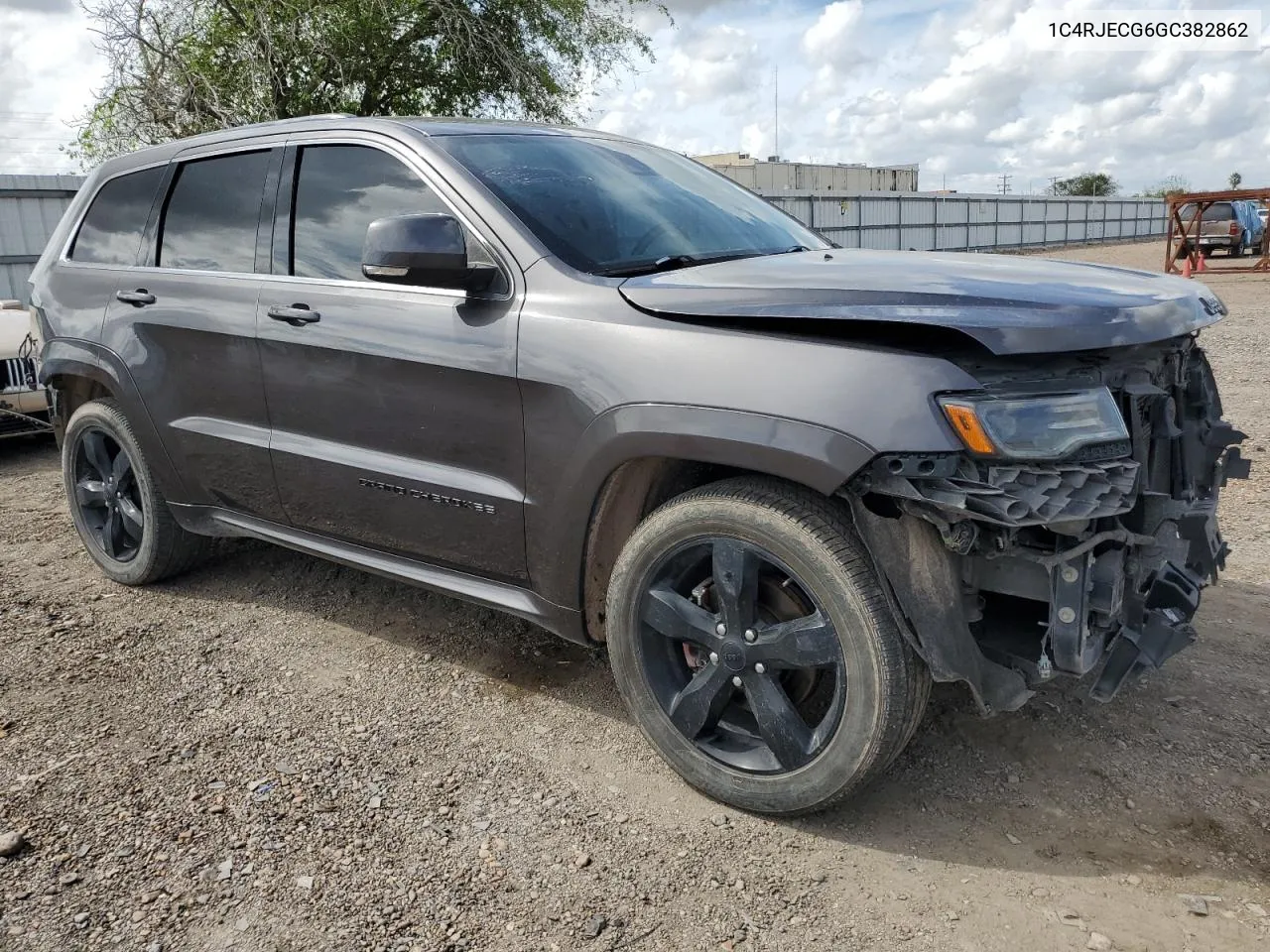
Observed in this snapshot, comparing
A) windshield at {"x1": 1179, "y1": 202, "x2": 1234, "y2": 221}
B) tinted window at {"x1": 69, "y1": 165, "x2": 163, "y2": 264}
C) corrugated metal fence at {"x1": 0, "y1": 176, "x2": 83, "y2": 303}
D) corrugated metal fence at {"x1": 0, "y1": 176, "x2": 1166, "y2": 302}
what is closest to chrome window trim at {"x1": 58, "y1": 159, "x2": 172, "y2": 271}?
tinted window at {"x1": 69, "y1": 165, "x2": 163, "y2": 264}

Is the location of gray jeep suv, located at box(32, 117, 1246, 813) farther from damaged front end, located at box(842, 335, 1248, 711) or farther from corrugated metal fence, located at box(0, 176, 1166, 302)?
corrugated metal fence, located at box(0, 176, 1166, 302)

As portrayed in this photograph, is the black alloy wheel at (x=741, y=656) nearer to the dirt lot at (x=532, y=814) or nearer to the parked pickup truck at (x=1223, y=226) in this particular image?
the dirt lot at (x=532, y=814)

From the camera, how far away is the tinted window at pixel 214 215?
367cm

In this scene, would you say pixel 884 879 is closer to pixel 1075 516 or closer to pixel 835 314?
pixel 1075 516

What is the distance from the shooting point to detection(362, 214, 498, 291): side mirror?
273 cm

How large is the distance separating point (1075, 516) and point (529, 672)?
2.05 m

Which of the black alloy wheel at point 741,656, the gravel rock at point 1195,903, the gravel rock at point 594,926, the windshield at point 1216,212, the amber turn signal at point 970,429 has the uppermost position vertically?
the windshield at point 1216,212

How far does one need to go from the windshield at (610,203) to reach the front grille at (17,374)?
5.46m

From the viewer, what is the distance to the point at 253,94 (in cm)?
1636

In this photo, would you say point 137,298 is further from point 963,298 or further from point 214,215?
point 963,298

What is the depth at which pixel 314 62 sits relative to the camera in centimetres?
1689

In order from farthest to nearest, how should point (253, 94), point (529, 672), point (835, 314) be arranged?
point (253, 94) < point (529, 672) < point (835, 314)

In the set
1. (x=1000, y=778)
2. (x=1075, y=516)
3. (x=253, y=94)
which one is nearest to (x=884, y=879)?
(x=1000, y=778)

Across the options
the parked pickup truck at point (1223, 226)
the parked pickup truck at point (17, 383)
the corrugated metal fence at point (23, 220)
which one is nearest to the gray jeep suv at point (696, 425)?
the parked pickup truck at point (17, 383)
